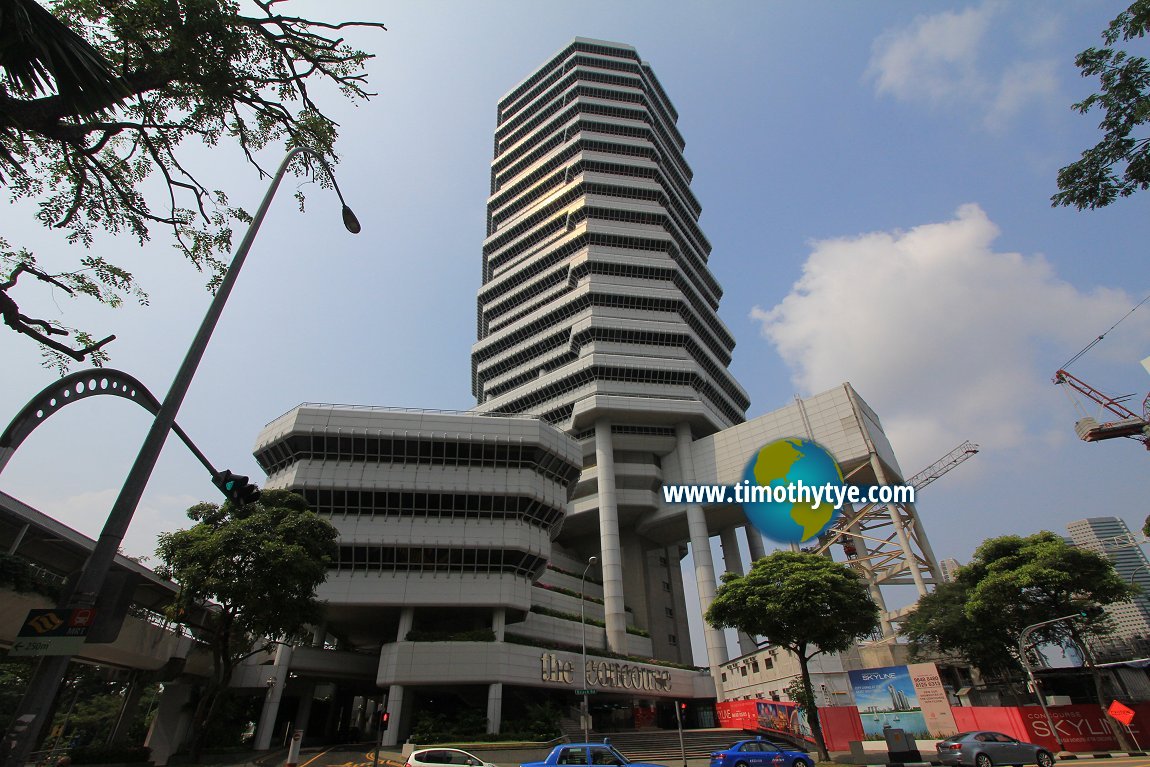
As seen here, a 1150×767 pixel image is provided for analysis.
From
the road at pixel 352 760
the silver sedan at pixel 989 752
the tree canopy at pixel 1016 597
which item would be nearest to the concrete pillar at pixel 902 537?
the tree canopy at pixel 1016 597

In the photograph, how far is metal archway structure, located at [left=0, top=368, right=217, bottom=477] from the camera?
9.52 metres

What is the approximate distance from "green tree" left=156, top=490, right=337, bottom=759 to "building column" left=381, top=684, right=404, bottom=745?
38.5 feet

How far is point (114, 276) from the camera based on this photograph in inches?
513

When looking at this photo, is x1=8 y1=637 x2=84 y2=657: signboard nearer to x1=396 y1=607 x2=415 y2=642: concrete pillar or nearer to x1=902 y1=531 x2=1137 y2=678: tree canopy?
x1=396 y1=607 x2=415 y2=642: concrete pillar

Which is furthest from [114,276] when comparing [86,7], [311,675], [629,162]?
[629,162]

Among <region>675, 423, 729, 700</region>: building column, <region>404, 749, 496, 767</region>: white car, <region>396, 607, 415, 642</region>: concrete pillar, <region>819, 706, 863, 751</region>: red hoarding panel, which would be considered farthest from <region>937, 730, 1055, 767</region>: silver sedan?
<region>396, 607, 415, 642</region>: concrete pillar

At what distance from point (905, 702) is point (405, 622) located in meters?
33.1

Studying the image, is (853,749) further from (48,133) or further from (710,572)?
(48,133)

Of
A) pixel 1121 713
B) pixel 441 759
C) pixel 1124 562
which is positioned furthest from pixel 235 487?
pixel 1124 562

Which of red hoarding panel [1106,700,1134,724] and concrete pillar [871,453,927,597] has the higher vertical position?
concrete pillar [871,453,927,597]

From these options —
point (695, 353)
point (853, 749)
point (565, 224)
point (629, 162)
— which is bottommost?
point (853, 749)

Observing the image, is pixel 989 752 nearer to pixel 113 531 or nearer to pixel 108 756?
pixel 113 531

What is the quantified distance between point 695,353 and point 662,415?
1341 centimetres

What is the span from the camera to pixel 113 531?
8406 millimetres
